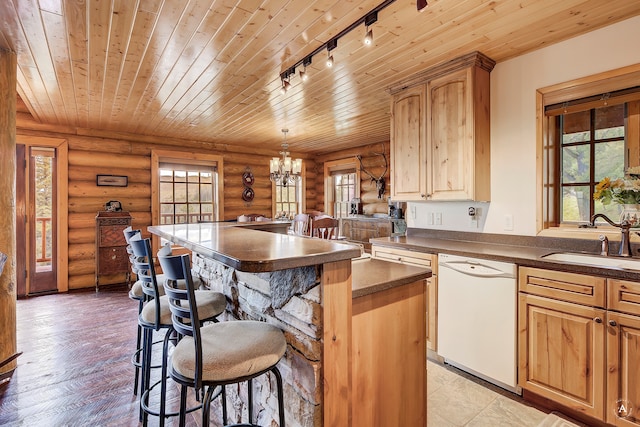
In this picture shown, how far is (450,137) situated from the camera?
282 centimetres

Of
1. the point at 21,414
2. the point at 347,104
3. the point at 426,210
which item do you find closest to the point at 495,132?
the point at 426,210

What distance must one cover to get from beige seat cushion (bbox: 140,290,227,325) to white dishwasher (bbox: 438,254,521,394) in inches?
69.8

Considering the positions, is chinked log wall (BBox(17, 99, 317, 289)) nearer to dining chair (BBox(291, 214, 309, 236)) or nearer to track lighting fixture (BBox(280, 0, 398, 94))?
dining chair (BBox(291, 214, 309, 236))

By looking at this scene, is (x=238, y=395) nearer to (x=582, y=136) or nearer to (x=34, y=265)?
(x=582, y=136)

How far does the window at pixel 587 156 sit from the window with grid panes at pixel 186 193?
540 centimetres

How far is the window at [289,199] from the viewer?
7.13m

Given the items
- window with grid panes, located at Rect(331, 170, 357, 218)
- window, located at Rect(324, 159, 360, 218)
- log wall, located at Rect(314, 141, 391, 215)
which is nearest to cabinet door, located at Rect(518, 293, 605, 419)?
log wall, located at Rect(314, 141, 391, 215)

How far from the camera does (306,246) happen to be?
4.56 feet

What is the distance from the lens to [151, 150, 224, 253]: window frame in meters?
5.54

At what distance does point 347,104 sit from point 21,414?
3973mm

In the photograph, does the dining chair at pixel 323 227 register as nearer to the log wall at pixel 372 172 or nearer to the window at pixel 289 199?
the log wall at pixel 372 172

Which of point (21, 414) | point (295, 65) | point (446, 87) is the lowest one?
point (21, 414)

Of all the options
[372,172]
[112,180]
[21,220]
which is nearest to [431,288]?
[372,172]

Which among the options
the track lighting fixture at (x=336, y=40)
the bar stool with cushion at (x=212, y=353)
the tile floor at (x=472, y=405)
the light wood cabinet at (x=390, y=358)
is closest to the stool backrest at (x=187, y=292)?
the bar stool with cushion at (x=212, y=353)
